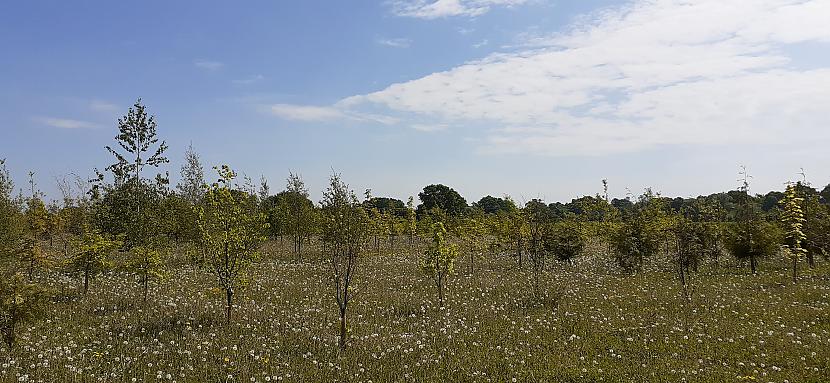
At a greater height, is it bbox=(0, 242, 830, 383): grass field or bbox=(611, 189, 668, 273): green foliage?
bbox=(611, 189, 668, 273): green foliage

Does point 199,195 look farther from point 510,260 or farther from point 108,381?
point 108,381

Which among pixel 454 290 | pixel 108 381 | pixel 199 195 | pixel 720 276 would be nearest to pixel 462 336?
pixel 454 290

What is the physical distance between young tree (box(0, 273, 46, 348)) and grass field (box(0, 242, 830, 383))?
0.92 ft

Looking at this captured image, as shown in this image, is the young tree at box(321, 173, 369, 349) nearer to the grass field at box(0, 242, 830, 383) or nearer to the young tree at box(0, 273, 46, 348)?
the grass field at box(0, 242, 830, 383)

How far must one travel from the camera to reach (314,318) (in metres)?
15.1

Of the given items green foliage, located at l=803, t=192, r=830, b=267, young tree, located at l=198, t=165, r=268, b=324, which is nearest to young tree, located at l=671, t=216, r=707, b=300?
green foliage, located at l=803, t=192, r=830, b=267

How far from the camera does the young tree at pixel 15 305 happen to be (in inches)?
431

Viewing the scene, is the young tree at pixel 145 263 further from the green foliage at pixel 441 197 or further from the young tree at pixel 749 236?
the green foliage at pixel 441 197

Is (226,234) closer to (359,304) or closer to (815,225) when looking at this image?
(359,304)

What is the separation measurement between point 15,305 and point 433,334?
9.98 m

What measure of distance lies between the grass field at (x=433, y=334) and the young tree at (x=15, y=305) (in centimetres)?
28

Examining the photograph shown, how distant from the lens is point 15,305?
11.0 m

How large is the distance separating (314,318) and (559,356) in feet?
24.4

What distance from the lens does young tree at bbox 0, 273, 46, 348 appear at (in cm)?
1095
